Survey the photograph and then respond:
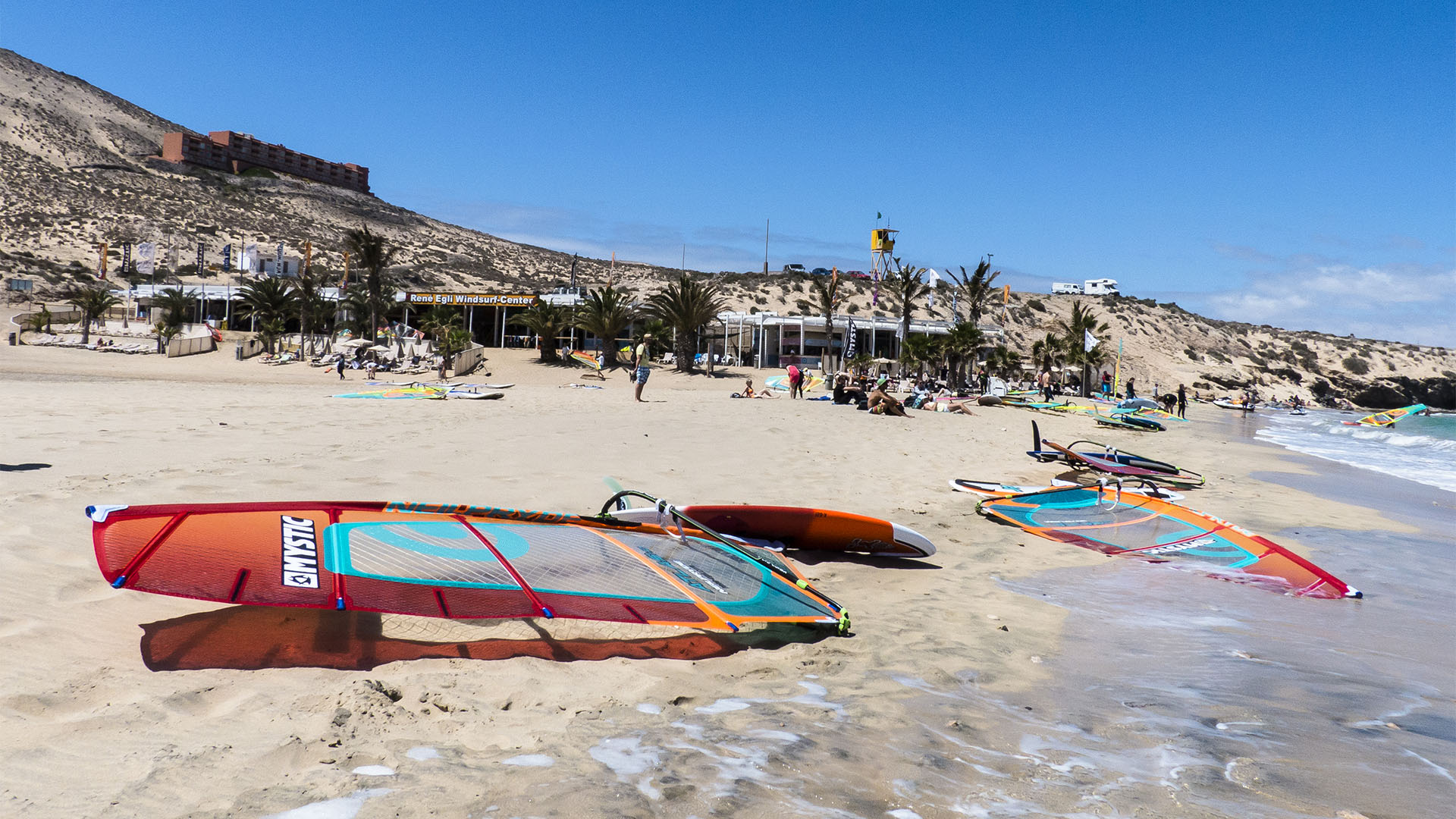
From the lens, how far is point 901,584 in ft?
17.0

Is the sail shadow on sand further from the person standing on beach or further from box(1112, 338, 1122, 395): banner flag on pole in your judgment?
box(1112, 338, 1122, 395): banner flag on pole

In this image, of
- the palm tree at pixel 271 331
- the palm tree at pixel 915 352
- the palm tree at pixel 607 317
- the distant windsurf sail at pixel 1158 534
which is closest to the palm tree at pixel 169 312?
the palm tree at pixel 271 331

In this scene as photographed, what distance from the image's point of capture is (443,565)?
11.8ft

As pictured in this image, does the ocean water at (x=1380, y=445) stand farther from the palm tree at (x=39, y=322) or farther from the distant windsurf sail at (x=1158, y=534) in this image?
the palm tree at (x=39, y=322)

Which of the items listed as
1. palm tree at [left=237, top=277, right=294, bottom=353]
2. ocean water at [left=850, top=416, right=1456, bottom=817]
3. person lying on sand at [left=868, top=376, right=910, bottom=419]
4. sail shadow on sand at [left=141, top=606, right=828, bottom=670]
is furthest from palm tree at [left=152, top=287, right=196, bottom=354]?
ocean water at [left=850, top=416, right=1456, bottom=817]

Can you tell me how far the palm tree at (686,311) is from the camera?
30688 millimetres

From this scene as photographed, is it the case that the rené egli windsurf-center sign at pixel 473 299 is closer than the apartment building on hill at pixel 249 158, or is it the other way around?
the rené egli windsurf-center sign at pixel 473 299

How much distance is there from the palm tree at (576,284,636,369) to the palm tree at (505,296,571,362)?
1024 mm

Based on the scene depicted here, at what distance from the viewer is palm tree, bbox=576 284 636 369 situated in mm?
30500

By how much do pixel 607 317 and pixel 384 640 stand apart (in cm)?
2751

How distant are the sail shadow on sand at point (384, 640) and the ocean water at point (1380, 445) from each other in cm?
1425

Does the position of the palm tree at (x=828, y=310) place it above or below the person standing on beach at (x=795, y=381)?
above

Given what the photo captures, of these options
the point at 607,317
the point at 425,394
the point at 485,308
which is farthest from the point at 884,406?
the point at 485,308

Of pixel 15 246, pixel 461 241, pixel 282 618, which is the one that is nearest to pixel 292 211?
pixel 461 241
